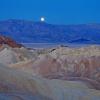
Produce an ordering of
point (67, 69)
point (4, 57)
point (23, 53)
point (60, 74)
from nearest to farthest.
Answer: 1. point (60, 74)
2. point (67, 69)
3. point (4, 57)
4. point (23, 53)

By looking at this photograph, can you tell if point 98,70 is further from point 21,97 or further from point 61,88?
point 21,97

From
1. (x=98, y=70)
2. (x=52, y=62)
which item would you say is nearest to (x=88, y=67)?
(x=98, y=70)

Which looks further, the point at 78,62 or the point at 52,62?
the point at 78,62

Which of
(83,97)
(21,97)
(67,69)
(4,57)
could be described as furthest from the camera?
(4,57)

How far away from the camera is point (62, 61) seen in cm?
484

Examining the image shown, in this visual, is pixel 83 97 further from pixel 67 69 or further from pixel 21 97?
pixel 67 69

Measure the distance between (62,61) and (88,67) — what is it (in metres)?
0.34

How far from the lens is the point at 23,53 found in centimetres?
743

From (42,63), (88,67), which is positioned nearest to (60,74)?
(42,63)

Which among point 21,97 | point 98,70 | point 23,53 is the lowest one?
point 21,97

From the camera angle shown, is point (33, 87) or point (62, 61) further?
point (62, 61)

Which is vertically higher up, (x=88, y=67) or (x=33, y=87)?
(x=88, y=67)

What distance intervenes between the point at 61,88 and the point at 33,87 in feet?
1.23

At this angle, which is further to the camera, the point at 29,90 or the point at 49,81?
the point at 49,81
